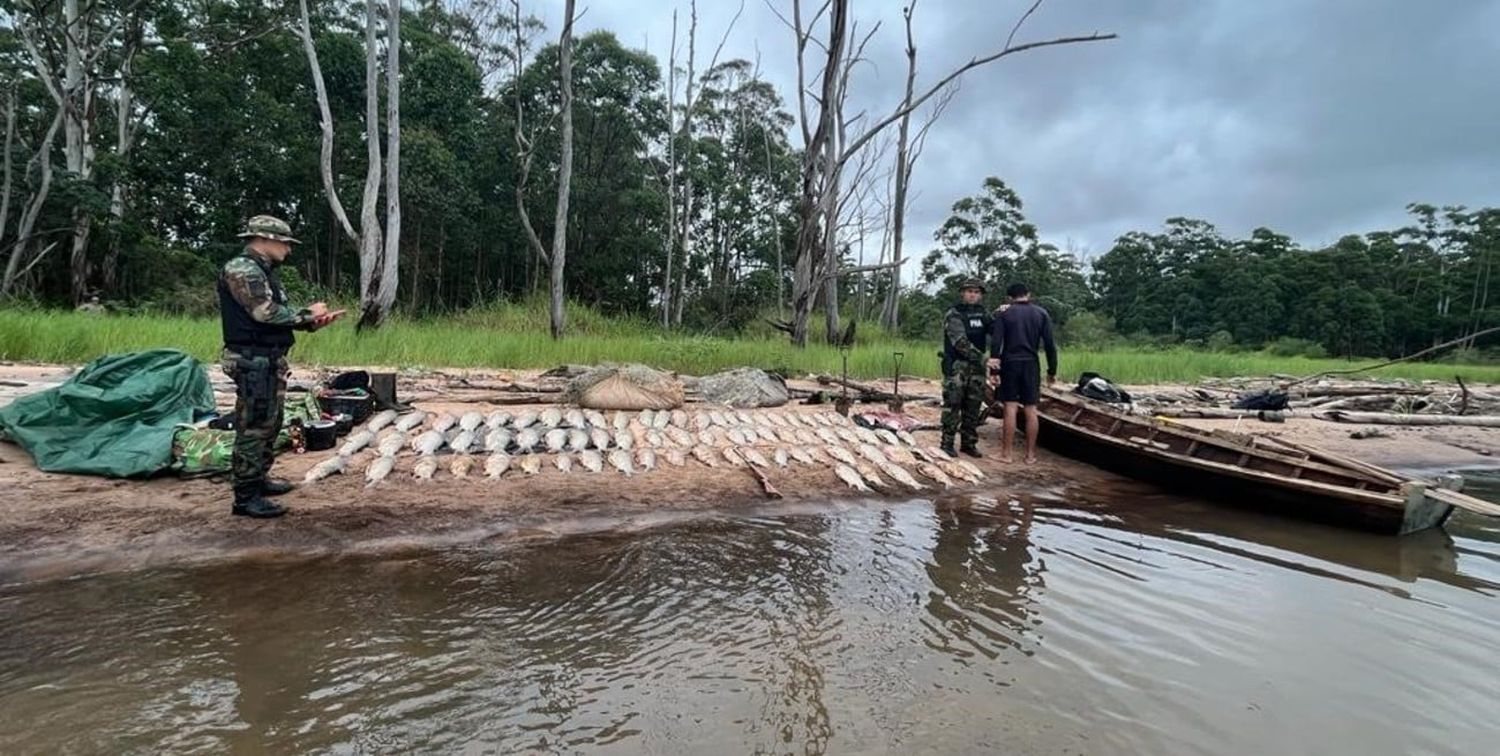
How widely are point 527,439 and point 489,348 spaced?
585 cm

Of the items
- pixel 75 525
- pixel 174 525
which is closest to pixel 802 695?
pixel 174 525

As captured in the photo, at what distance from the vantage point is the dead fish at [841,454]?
25.4 ft

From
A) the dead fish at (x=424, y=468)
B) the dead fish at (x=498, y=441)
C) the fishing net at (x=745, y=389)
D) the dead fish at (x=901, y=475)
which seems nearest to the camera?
the dead fish at (x=424, y=468)

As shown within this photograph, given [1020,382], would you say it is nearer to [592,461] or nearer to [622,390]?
[592,461]

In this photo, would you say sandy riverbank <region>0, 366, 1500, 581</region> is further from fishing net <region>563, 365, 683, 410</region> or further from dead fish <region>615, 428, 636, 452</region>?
fishing net <region>563, 365, 683, 410</region>

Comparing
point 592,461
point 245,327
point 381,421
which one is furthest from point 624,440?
point 245,327

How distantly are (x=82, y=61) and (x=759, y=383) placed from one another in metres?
19.4

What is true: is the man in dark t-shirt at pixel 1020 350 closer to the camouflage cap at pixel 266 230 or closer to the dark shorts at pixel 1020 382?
the dark shorts at pixel 1020 382

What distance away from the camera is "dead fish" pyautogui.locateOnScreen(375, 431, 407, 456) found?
6454 millimetres

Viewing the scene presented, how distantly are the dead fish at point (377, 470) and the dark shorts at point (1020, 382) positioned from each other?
629 cm

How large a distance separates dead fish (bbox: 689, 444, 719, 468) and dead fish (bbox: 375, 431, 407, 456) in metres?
2.79

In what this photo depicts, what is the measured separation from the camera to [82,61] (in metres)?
17.6

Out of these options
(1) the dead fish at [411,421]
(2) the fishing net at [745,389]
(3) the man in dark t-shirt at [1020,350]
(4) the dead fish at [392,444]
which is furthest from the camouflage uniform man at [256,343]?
(3) the man in dark t-shirt at [1020,350]

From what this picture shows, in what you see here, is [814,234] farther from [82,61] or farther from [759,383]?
[82,61]
